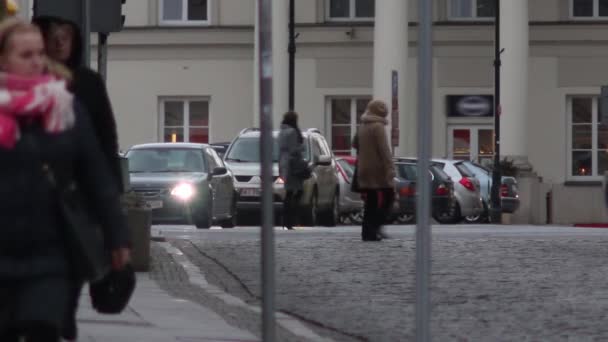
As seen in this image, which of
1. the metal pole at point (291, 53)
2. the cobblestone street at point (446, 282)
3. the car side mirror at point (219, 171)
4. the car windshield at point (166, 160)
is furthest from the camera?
the metal pole at point (291, 53)

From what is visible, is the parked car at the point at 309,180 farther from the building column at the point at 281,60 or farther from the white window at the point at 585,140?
the white window at the point at 585,140

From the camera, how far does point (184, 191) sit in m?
29.2

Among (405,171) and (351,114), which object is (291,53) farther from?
(405,171)

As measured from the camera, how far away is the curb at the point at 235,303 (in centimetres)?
1227

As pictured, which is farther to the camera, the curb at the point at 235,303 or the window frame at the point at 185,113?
the window frame at the point at 185,113

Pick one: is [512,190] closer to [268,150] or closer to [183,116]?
[183,116]

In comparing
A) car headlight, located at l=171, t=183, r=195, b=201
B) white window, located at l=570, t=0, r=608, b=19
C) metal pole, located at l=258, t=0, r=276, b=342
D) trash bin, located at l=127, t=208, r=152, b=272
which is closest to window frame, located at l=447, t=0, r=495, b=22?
white window, located at l=570, t=0, r=608, b=19

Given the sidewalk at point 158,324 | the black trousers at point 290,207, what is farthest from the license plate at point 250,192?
the sidewalk at point 158,324

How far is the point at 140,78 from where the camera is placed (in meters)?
56.0

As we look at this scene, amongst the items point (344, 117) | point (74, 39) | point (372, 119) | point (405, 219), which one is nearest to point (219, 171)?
point (372, 119)

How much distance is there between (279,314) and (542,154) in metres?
42.0

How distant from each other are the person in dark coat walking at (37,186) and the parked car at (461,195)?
33.6 meters

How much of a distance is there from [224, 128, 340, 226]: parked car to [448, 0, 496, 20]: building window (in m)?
20.6

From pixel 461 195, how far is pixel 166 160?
36.6 feet
